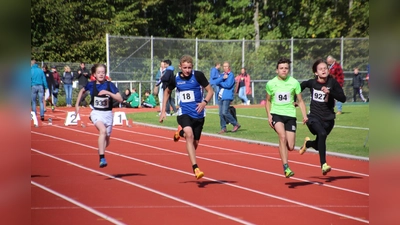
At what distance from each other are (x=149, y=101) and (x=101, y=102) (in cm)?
2485

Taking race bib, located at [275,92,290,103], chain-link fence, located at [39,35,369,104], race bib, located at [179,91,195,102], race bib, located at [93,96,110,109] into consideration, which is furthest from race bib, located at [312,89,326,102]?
chain-link fence, located at [39,35,369,104]

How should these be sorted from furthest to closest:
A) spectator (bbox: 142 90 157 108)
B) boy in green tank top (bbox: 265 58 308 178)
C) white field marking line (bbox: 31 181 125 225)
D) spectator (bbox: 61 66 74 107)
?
spectator (bbox: 142 90 157 108) < spectator (bbox: 61 66 74 107) < boy in green tank top (bbox: 265 58 308 178) < white field marking line (bbox: 31 181 125 225)

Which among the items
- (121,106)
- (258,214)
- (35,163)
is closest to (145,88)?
(121,106)

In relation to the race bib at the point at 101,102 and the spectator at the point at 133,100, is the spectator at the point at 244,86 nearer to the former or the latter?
the spectator at the point at 133,100

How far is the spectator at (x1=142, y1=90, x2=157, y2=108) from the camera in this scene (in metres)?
36.8

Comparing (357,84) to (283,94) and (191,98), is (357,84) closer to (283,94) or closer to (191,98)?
(283,94)

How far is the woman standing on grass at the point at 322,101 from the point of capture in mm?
11273

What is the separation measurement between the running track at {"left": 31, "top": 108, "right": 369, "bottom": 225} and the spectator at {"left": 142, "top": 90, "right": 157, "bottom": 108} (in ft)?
61.2

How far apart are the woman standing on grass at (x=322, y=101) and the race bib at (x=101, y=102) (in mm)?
3451

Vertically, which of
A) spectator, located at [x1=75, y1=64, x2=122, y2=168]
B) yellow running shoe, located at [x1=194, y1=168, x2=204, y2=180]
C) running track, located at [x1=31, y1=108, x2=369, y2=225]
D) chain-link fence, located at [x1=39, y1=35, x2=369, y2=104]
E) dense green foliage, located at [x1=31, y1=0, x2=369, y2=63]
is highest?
dense green foliage, located at [x1=31, y1=0, x2=369, y2=63]

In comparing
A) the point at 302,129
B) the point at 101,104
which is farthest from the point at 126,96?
the point at 101,104

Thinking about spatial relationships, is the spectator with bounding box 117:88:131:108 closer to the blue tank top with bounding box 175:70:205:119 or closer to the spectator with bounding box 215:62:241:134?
the spectator with bounding box 215:62:241:134

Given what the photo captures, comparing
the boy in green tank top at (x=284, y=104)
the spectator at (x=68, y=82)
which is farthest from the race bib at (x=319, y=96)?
the spectator at (x=68, y=82)
